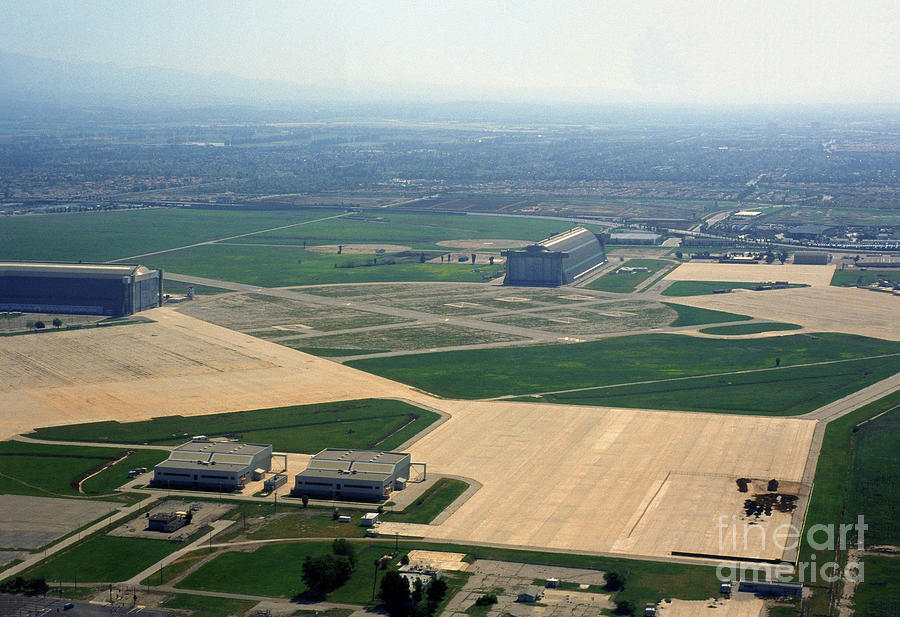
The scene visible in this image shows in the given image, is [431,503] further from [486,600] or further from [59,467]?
[59,467]

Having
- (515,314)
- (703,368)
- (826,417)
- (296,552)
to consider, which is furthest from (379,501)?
(515,314)

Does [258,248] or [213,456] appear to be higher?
[258,248]

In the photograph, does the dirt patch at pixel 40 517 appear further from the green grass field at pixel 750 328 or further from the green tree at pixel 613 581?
the green grass field at pixel 750 328

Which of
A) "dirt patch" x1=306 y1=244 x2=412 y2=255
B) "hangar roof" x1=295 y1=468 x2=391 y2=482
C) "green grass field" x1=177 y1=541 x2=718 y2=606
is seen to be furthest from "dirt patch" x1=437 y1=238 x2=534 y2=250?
"green grass field" x1=177 y1=541 x2=718 y2=606

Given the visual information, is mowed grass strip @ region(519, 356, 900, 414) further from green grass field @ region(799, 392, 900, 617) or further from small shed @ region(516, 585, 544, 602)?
small shed @ region(516, 585, 544, 602)

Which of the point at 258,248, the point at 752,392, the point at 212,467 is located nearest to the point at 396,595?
the point at 212,467

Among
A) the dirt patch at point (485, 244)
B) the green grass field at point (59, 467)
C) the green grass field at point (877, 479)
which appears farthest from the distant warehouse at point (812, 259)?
the green grass field at point (59, 467)
